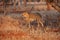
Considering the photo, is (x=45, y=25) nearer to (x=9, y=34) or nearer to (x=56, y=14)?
(x=56, y=14)

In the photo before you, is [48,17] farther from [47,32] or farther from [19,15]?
[19,15]

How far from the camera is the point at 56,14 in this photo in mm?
4164

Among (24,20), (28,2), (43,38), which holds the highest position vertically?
(28,2)

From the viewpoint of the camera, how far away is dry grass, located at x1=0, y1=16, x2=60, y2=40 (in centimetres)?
411

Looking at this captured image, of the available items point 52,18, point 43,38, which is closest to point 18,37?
point 43,38

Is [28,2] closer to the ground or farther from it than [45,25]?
farther from it

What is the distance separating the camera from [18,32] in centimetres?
416

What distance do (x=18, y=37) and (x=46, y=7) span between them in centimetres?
75

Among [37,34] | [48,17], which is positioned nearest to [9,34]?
[37,34]

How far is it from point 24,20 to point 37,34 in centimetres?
36

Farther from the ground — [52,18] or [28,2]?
[28,2]

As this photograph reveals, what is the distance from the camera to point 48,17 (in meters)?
4.18

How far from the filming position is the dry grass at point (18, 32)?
4105 millimetres

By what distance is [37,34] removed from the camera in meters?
4.12
